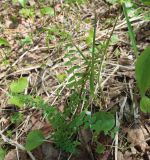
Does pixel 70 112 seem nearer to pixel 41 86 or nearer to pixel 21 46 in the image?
pixel 41 86

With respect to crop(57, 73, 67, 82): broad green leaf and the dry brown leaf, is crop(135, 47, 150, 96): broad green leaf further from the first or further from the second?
crop(57, 73, 67, 82): broad green leaf

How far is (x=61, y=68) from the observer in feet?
6.01

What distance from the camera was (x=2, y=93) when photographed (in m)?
1.75

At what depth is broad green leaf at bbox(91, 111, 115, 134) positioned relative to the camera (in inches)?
52.1

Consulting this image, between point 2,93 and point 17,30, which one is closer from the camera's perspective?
point 2,93

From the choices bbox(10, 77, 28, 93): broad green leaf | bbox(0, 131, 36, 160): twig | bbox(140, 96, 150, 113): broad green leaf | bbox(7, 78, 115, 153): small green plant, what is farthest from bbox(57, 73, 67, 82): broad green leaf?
bbox(140, 96, 150, 113): broad green leaf

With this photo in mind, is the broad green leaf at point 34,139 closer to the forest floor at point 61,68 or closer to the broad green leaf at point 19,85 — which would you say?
the forest floor at point 61,68

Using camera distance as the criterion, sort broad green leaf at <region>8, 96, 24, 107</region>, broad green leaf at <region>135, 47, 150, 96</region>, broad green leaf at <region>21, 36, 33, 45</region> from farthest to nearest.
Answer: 1. broad green leaf at <region>21, 36, 33, 45</region>
2. broad green leaf at <region>8, 96, 24, 107</region>
3. broad green leaf at <region>135, 47, 150, 96</region>

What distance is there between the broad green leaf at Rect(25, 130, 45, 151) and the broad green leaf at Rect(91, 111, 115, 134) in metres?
0.23

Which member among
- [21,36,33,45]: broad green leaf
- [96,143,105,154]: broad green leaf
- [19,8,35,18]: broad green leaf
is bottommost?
[96,143,105,154]: broad green leaf

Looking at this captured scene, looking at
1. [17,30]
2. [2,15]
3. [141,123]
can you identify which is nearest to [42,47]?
[17,30]

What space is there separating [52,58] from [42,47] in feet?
0.46

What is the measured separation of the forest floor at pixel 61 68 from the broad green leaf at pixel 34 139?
0.12 feet

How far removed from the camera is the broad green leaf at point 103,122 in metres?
1.32
